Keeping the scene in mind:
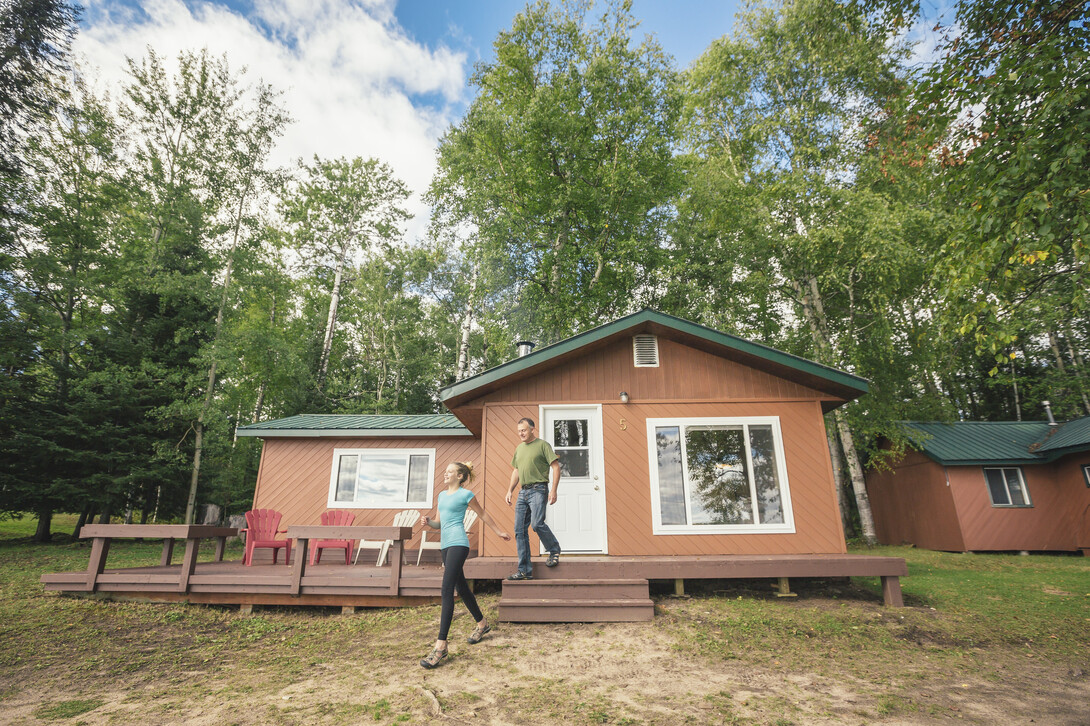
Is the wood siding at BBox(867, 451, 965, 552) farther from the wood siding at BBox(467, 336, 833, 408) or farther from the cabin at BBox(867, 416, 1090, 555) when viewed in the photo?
the wood siding at BBox(467, 336, 833, 408)

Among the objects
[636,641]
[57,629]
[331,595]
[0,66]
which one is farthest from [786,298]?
[0,66]

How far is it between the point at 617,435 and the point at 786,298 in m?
10.5

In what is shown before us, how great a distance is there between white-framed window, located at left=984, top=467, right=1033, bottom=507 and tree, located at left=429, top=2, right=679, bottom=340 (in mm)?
11307

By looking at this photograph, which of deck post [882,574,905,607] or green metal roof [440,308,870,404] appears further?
green metal roof [440,308,870,404]

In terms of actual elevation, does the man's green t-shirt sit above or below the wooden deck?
above

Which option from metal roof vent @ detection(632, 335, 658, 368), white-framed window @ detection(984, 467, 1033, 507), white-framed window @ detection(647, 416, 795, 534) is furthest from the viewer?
white-framed window @ detection(984, 467, 1033, 507)

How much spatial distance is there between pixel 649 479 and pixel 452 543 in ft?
12.4

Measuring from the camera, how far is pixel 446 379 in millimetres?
22953

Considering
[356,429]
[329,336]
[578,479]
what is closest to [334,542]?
[356,429]

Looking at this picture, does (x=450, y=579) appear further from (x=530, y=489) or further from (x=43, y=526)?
(x=43, y=526)

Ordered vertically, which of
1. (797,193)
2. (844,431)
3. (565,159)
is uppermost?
(565,159)

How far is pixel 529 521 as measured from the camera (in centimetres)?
591

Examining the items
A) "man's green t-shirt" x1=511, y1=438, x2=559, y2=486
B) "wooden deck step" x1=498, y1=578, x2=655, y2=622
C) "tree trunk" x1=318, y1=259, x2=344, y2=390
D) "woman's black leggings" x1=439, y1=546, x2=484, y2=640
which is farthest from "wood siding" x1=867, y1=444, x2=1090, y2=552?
"tree trunk" x1=318, y1=259, x2=344, y2=390

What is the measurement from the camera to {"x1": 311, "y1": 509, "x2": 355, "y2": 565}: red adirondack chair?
9047mm
